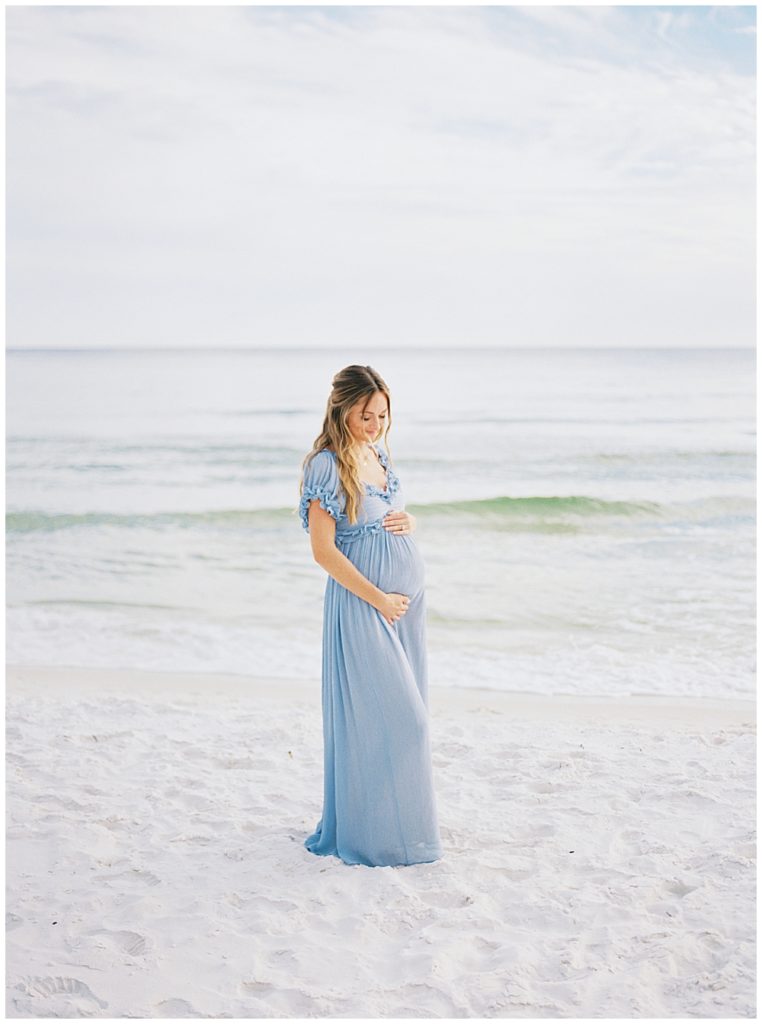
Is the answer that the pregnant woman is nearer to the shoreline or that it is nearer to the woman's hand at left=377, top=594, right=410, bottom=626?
the woman's hand at left=377, top=594, right=410, bottom=626

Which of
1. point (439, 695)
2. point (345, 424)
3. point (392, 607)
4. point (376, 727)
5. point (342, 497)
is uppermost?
point (345, 424)

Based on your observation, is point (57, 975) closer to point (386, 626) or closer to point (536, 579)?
point (386, 626)

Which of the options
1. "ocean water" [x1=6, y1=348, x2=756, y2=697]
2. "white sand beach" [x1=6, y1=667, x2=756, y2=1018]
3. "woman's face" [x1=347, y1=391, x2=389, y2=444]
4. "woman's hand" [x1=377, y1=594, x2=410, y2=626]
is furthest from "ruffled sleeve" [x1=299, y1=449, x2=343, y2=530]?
"ocean water" [x1=6, y1=348, x2=756, y2=697]

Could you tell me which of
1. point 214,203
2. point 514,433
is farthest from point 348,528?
point 214,203

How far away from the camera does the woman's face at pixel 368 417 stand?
11.9 ft

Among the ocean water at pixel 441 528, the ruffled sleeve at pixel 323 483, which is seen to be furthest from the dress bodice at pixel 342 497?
the ocean water at pixel 441 528

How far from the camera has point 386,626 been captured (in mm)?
3725

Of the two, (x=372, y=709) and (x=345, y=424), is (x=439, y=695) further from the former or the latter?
(x=345, y=424)

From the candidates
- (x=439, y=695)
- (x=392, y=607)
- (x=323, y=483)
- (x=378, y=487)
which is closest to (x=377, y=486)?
(x=378, y=487)

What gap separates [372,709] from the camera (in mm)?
3670

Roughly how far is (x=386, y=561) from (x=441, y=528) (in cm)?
1085

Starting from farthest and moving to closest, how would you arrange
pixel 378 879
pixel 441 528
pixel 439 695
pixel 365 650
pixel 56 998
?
pixel 441 528 → pixel 439 695 → pixel 365 650 → pixel 378 879 → pixel 56 998

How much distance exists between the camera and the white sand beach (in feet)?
9.61

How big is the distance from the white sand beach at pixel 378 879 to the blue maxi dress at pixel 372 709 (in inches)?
4.6
